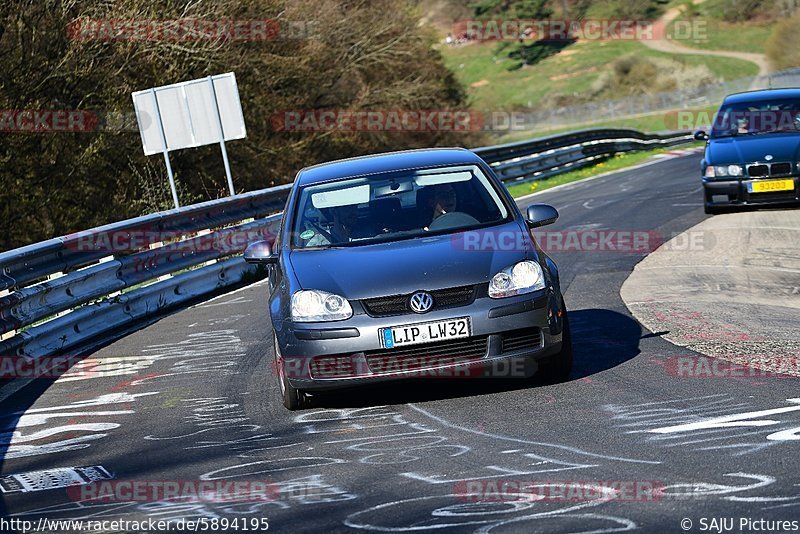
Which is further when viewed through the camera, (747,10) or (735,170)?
(747,10)

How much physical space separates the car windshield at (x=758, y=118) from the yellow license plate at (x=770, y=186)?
3.98ft

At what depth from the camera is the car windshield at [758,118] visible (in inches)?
689

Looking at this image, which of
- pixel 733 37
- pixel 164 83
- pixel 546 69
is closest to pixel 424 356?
pixel 164 83

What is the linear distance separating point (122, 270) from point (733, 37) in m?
101

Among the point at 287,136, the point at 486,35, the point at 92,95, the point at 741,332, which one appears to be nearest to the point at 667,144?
the point at 287,136

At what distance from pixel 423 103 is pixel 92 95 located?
16687 mm

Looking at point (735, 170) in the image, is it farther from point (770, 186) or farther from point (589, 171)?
point (589, 171)

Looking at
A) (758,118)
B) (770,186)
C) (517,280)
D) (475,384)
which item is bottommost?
(770,186)

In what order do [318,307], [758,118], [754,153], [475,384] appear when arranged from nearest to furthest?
1. [318,307]
2. [475,384]
3. [754,153]
4. [758,118]

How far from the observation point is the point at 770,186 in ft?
54.2

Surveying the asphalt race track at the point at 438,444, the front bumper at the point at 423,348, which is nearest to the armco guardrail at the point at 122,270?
the asphalt race track at the point at 438,444

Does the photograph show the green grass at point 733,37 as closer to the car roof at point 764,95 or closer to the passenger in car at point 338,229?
the car roof at point 764,95

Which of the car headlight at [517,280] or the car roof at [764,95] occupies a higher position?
the car roof at [764,95]

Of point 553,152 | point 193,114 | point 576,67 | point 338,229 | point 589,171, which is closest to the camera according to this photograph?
point 338,229
